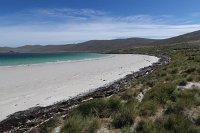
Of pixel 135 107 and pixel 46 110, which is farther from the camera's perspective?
pixel 46 110

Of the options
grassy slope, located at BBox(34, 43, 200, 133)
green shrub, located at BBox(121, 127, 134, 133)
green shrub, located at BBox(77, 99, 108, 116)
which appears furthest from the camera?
green shrub, located at BBox(77, 99, 108, 116)

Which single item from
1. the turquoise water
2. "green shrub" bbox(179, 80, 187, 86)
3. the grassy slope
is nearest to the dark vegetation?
the grassy slope

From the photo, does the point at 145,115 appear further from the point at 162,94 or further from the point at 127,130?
the point at 162,94

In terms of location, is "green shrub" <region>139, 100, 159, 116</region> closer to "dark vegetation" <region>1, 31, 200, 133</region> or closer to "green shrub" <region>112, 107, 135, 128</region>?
"dark vegetation" <region>1, 31, 200, 133</region>

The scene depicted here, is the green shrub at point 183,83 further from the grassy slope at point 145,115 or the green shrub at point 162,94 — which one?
the grassy slope at point 145,115

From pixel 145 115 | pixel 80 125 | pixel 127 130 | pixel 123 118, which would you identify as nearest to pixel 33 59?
pixel 145 115

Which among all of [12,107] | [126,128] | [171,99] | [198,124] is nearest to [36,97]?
[12,107]

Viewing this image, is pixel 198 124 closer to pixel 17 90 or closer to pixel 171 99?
pixel 171 99

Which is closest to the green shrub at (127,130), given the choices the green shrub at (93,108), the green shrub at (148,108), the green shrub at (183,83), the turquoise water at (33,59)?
the green shrub at (148,108)

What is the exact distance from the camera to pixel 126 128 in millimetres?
7184

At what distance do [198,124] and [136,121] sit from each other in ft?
5.20

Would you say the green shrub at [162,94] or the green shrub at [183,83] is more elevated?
the green shrub at [162,94]

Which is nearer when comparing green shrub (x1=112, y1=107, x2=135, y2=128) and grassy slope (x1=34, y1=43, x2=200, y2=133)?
grassy slope (x1=34, y1=43, x2=200, y2=133)

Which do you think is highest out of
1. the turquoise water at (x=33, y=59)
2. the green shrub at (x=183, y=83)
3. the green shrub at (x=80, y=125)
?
the green shrub at (x=80, y=125)
